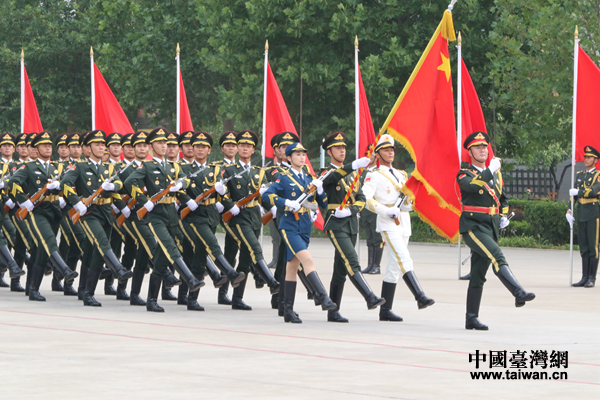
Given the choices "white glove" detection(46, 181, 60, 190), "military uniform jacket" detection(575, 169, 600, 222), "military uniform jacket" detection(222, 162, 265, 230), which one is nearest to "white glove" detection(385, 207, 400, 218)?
"military uniform jacket" detection(222, 162, 265, 230)

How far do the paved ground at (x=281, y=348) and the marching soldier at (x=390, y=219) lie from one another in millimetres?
361

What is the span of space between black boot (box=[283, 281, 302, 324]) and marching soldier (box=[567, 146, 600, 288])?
541 centimetres

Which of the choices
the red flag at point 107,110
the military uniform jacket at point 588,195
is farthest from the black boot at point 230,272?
the red flag at point 107,110

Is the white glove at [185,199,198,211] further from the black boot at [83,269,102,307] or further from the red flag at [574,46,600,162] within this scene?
the red flag at [574,46,600,162]

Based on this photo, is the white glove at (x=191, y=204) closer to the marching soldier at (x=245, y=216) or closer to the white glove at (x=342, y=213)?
the marching soldier at (x=245, y=216)

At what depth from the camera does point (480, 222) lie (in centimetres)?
1007

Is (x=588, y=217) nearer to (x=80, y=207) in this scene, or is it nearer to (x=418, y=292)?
(x=418, y=292)

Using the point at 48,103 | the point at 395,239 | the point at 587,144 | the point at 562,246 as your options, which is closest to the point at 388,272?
the point at 395,239

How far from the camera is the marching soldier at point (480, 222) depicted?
9.94 metres

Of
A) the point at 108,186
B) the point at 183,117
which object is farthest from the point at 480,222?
the point at 183,117

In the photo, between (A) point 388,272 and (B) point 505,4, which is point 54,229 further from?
(B) point 505,4

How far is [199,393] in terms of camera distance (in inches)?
269

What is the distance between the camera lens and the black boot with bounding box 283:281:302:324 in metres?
10.6

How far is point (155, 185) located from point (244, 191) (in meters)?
0.98
